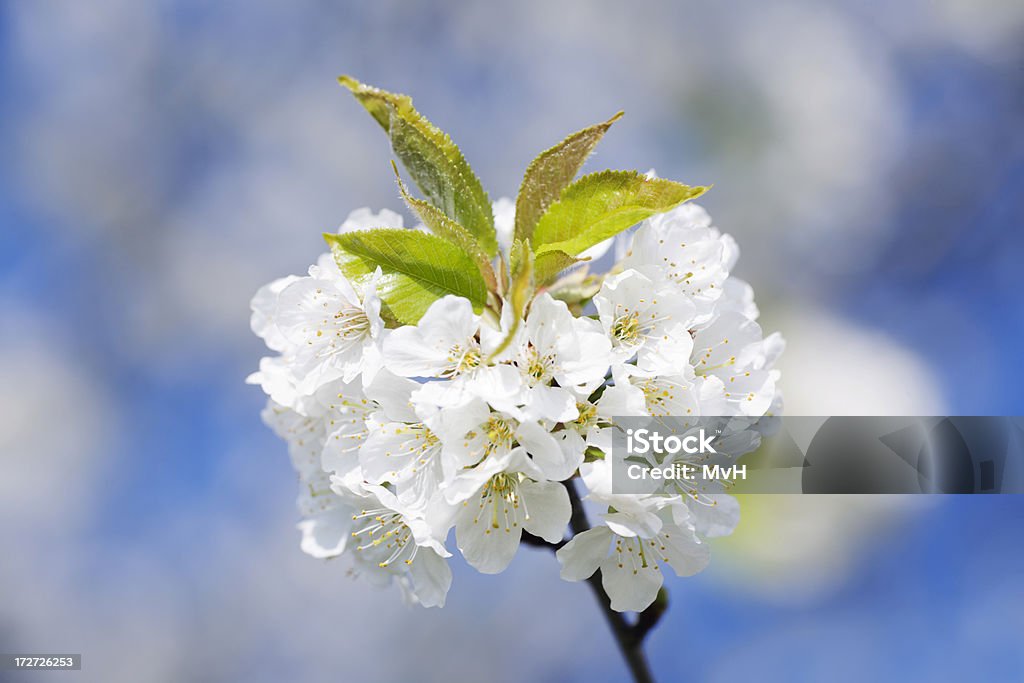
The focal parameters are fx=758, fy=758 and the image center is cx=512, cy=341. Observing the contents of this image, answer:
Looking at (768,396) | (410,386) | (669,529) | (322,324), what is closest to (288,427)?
(322,324)

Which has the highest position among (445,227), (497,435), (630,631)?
(445,227)

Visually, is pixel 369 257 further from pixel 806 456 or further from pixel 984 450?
pixel 984 450

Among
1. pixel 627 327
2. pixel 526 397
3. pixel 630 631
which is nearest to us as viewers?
pixel 526 397

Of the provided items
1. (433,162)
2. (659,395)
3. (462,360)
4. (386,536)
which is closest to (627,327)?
(659,395)

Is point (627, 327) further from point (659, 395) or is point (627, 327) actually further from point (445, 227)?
point (445, 227)

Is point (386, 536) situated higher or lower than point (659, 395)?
lower

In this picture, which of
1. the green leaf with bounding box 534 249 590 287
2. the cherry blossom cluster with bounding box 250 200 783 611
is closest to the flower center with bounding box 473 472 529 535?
the cherry blossom cluster with bounding box 250 200 783 611
